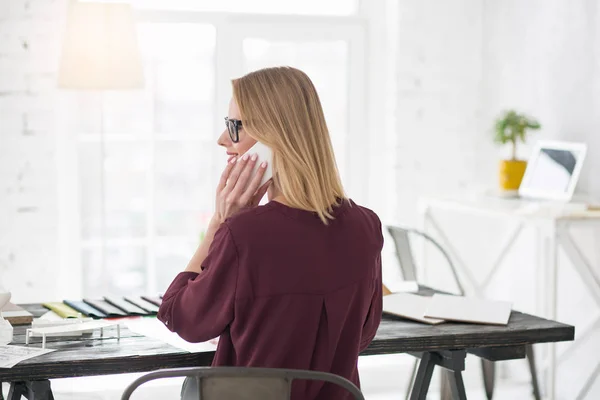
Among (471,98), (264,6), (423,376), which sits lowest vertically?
A: (423,376)

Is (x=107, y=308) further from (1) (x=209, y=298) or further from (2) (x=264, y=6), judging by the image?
(2) (x=264, y=6)

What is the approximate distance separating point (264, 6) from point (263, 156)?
2.75 m

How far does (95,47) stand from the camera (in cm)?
385

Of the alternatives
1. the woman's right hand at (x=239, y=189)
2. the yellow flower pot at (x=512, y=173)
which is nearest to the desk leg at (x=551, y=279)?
the yellow flower pot at (x=512, y=173)

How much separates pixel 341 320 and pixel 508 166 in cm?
232

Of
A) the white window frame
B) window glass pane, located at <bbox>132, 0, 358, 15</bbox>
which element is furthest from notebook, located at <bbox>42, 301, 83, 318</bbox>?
window glass pane, located at <bbox>132, 0, 358, 15</bbox>

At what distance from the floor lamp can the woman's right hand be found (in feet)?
6.48

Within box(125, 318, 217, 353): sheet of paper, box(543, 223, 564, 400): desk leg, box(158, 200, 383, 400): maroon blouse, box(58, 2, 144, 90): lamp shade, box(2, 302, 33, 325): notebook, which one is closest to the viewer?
box(158, 200, 383, 400): maroon blouse

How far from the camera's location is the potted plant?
4.01 metres

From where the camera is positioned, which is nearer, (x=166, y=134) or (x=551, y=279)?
(x=551, y=279)

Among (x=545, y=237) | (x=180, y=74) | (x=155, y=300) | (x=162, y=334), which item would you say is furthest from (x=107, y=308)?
(x=180, y=74)

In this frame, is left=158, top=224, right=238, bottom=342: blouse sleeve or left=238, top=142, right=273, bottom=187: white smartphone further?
left=238, top=142, right=273, bottom=187: white smartphone

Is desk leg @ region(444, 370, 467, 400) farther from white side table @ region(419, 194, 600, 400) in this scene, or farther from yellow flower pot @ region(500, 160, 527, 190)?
yellow flower pot @ region(500, 160, 527, 190)

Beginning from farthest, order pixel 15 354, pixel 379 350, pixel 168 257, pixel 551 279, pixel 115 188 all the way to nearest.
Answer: pixel 168 257
pixel 115 188
pixel 551 279
pixel 379 350
pixel 15 354
